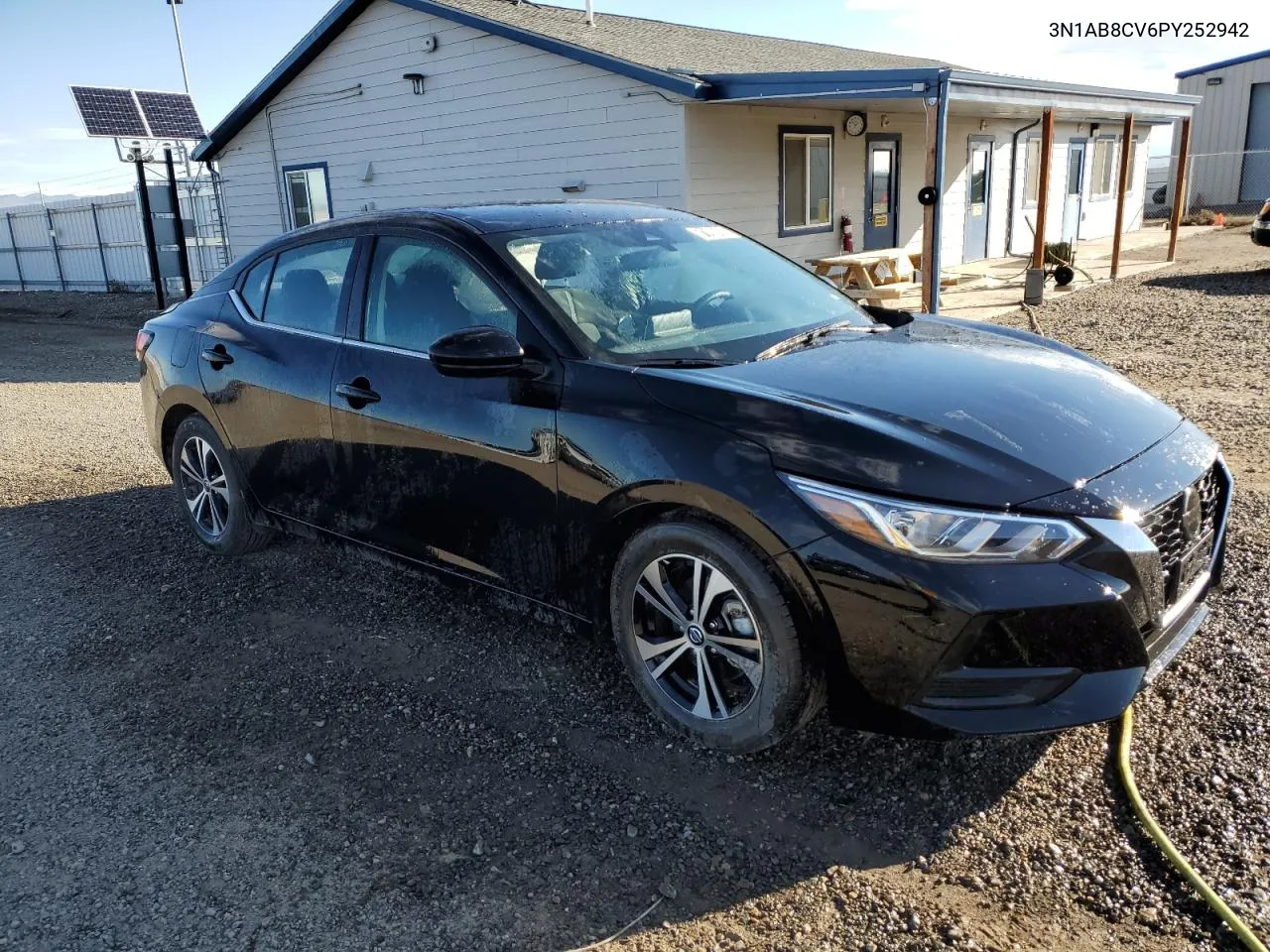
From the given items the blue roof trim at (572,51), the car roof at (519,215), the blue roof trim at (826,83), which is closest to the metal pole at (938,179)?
the blue roof trim at (826,83)

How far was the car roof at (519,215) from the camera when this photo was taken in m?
3.91

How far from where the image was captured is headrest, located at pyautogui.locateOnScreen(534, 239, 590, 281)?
3.68m

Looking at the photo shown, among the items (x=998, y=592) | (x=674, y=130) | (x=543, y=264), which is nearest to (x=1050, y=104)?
(x=674, y=130)

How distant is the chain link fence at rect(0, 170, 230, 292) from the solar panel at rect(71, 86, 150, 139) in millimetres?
1902

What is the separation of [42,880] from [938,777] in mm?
2607

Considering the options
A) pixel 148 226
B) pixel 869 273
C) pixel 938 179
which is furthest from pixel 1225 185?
pixel 148 226

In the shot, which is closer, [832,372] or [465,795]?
[465,795]

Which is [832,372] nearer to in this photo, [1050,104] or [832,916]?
[832,916]

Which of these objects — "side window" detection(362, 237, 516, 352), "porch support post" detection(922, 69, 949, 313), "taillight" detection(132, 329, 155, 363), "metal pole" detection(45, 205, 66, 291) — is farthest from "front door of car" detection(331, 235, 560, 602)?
"metal pole" detection(45, 205, 66, 291)

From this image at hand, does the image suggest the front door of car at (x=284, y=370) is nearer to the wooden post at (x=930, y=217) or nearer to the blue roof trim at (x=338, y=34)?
the wooden post at (x=930, y=217)

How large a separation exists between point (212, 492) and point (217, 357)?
2.39 feet

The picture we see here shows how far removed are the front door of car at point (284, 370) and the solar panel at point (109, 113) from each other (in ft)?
56.1

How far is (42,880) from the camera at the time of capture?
2.73 m

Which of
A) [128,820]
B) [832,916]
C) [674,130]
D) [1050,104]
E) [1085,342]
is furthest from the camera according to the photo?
[1050,104]
